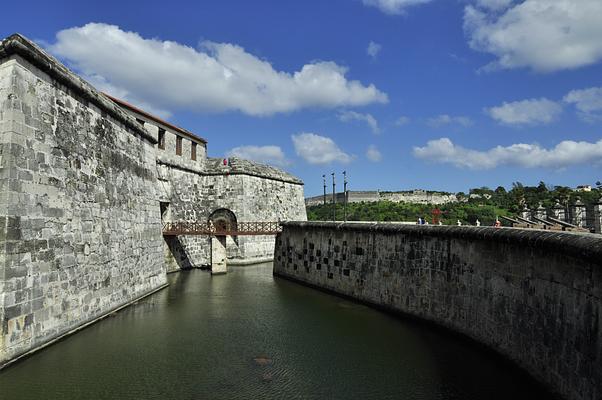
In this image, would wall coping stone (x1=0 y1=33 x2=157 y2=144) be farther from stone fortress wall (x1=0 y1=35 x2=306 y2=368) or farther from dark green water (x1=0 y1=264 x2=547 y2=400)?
dark green water (x1=0 y1=264 x2=547 y2=400)

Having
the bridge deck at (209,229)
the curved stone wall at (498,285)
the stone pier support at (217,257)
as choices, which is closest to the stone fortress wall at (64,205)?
the bridge deck at (209,229)

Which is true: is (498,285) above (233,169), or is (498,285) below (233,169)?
below

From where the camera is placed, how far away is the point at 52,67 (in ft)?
31.2

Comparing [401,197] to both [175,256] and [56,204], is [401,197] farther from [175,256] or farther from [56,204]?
[56,204]

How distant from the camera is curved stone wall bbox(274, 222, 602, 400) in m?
5.61

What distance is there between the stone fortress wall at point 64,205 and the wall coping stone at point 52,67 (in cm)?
3

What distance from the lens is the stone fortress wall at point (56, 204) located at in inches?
319

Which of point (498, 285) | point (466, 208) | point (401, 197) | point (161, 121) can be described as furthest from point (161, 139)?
point (401, 197)

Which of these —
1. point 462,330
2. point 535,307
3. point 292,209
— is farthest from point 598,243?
point 292,209

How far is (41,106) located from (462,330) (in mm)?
11125

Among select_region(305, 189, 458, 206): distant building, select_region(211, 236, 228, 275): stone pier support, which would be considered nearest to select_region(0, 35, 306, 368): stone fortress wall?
select_region(211, 236, 228, 275): stone pier support

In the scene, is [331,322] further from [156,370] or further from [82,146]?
[82,146]

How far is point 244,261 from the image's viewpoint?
2569 cm

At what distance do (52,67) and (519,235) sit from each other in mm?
10848
